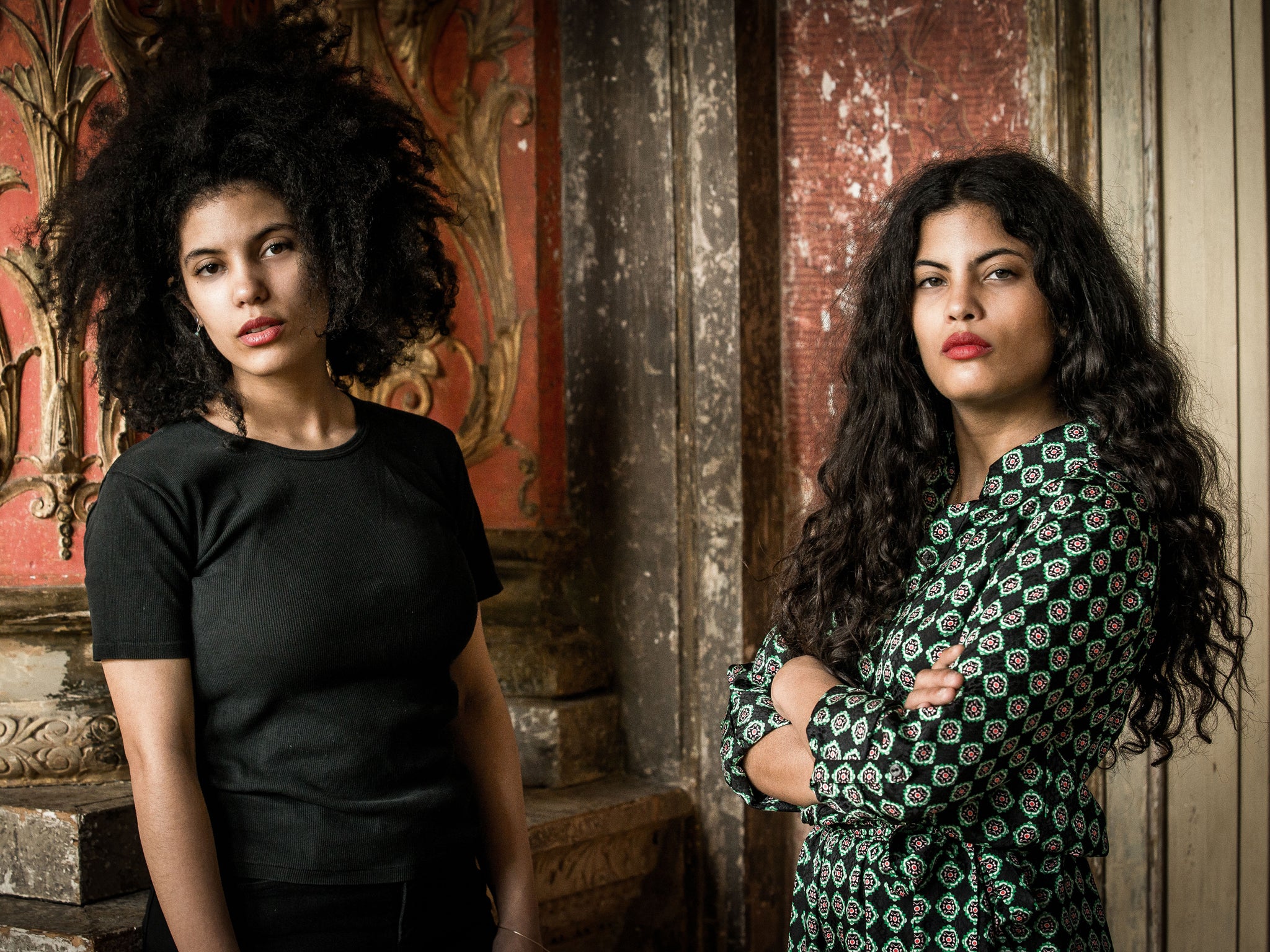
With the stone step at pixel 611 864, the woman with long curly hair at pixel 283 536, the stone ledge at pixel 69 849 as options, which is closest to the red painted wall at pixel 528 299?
the stone step at pixel 611 864

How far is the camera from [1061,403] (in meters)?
1.64

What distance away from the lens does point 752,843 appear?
2791mm

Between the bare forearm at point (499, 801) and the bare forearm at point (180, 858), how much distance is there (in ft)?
1.51

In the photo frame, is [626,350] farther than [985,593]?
Yes

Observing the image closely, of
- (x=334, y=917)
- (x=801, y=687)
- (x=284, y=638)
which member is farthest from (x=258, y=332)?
(x=801, y=687)

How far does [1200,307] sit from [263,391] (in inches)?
71.7

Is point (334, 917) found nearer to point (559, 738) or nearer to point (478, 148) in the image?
point (559, 738)

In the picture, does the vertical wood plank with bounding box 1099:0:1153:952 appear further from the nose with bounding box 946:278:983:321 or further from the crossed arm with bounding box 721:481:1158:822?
the crossed arm with bounding box 721:481:1158:822

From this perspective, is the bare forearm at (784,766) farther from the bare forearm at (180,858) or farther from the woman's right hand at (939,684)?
the bare forearm at (180,858)

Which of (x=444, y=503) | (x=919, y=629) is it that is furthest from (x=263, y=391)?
(x=919, y=629)

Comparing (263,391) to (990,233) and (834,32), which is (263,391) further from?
(834,32)

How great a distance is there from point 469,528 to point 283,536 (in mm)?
372

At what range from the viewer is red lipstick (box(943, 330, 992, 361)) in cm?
159

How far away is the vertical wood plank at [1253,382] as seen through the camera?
2.34 meters
